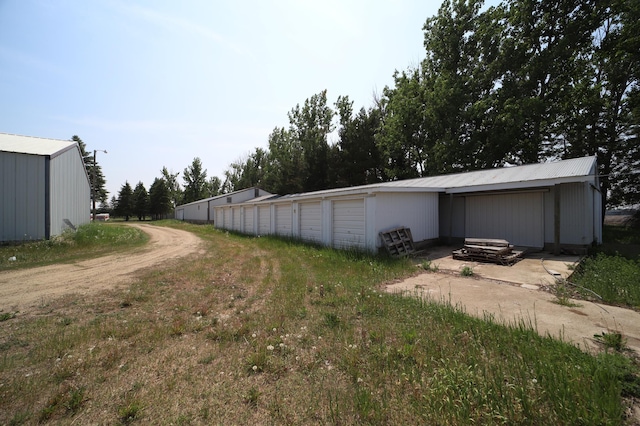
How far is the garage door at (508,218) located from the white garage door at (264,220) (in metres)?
11.5

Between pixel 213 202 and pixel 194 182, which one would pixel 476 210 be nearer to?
pixel 213 202

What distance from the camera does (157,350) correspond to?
10.3 ft

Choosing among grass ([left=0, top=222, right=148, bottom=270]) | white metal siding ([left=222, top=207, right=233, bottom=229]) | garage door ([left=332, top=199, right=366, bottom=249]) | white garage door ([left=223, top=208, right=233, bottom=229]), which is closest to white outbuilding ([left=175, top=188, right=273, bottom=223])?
white metal siding ([left=222, top=207, right=233, bottom=229])

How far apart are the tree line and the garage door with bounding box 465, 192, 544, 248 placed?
448 inches

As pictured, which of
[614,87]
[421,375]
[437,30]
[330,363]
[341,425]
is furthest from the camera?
[437,30]

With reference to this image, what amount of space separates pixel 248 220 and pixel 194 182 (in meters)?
41.5

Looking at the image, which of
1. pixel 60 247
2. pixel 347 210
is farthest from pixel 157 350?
pixel 60 247

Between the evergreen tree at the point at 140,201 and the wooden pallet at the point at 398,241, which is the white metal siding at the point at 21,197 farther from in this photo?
the evergreen tree at the point at 140,201

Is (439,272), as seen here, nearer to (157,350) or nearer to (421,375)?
(421,375)

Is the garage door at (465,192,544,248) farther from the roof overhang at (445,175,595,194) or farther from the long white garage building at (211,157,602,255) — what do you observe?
the roof overhang at (445,175,595,194)

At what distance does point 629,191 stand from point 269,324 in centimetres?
2937

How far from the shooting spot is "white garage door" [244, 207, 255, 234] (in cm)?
1925

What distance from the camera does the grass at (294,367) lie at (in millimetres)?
2129

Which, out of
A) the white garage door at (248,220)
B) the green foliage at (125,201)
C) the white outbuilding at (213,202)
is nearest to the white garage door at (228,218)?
the white garage door at (248,220)
